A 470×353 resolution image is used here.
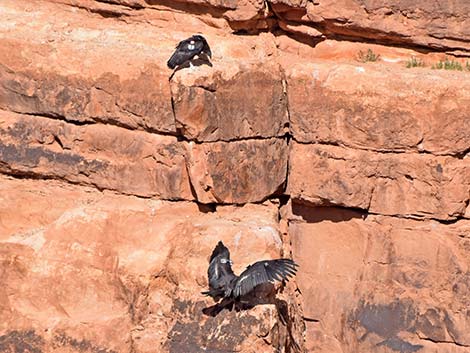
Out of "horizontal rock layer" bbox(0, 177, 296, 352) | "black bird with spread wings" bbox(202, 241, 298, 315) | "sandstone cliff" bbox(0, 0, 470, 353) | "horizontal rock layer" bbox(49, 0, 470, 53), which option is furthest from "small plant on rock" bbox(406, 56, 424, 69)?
"black bird with spread wings" bbox(202, 241, 298, 315)

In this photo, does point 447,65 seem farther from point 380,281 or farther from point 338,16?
point 380,281

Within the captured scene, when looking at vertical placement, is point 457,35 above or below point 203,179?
above

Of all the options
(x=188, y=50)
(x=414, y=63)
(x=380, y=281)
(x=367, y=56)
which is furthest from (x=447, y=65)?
(x=188, y=50)

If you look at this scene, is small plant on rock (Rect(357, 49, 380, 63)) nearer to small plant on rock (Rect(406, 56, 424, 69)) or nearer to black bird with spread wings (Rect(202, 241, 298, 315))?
small plant on rock (Rect(406, 56, 424, 69))

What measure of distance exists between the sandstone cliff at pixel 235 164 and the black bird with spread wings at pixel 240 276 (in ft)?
1.56

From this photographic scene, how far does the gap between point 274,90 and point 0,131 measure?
10.3ft

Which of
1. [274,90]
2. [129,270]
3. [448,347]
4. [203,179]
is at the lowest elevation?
[448,347]

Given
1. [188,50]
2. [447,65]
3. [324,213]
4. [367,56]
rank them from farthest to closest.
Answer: [324,213]
[367,56]
[447,65]
[188,50]

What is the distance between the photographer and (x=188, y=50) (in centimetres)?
1272

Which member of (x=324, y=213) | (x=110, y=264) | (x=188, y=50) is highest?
(x=188, y=50)

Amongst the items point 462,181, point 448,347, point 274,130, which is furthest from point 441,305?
point 274,130

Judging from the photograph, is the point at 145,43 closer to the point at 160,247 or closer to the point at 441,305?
the point at 160,247

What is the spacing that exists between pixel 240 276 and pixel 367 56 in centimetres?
313

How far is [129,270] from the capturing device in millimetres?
12906
